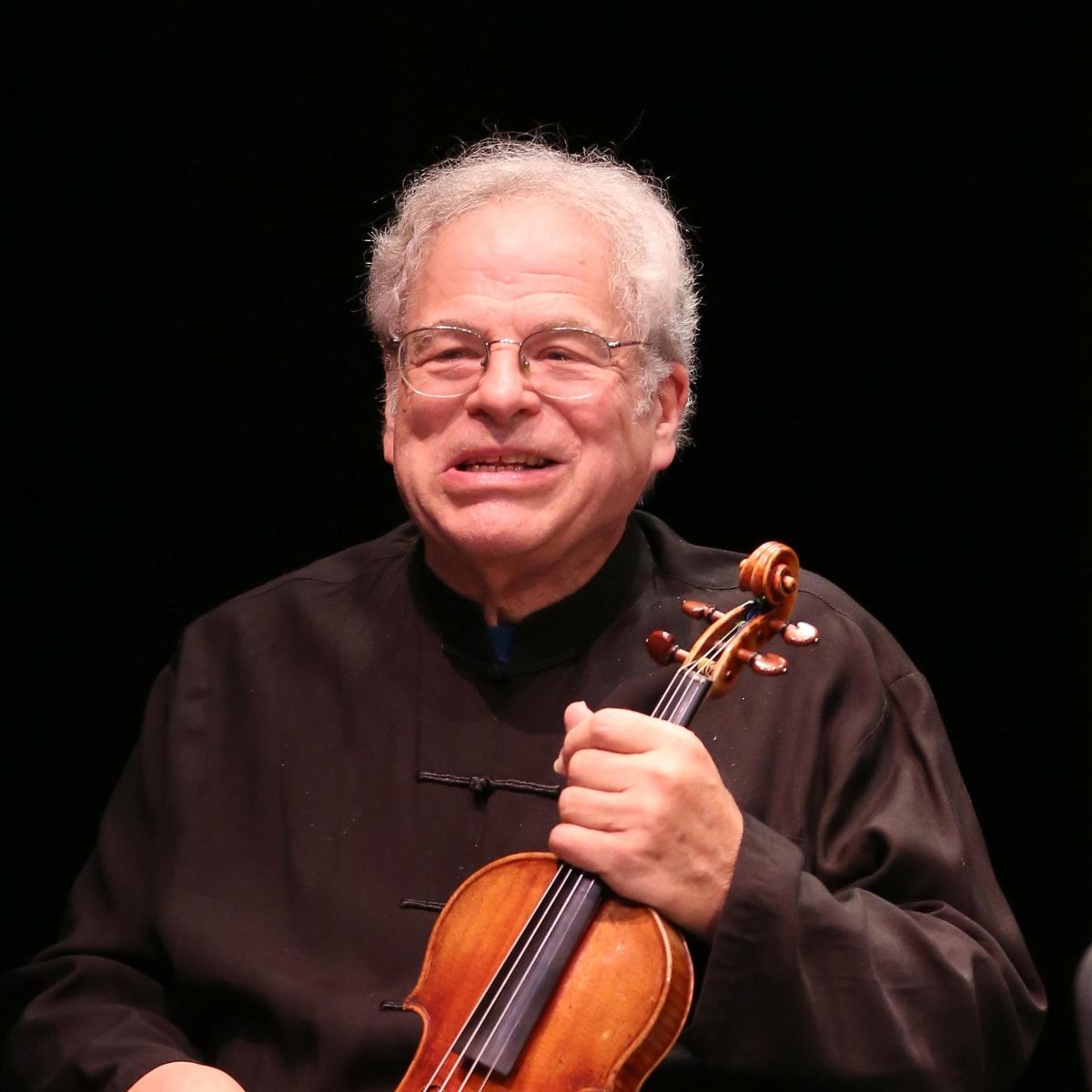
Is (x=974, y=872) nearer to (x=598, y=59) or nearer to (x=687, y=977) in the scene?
(x=687, y=977)

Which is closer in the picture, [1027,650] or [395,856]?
[395,856]

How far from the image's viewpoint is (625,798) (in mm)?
1685

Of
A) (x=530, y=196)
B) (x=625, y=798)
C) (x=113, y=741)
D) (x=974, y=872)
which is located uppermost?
(x=530, y=196)

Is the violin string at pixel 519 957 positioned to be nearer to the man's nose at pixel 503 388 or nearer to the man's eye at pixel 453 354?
the man's nose at pixel 503 388

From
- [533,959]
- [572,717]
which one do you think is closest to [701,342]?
[572,717]

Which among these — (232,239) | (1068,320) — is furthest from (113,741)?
(1068,320)

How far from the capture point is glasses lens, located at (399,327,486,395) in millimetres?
2137

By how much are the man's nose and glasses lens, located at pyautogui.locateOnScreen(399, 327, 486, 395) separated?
2cm

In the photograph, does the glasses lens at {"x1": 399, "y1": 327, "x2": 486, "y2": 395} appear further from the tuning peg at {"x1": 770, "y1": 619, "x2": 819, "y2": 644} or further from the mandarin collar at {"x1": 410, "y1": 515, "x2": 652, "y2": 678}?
the tuning peg at {"x1": 770, "y1": 619, "x2": 819, "y2": 644}

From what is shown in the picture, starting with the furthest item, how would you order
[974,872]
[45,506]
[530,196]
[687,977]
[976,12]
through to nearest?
[45,506], [976,12], [530,196], [974,872], [687,977]

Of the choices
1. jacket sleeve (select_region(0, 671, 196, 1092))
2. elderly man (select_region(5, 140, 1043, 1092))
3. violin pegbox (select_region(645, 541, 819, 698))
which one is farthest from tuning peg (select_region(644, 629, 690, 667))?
jacket sleeve (select_region(0, 671, 196, 1092))

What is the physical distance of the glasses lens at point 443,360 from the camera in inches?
84.1

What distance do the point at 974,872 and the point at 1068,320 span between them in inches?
39.9

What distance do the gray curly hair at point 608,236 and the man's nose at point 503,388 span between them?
6.7 inches
